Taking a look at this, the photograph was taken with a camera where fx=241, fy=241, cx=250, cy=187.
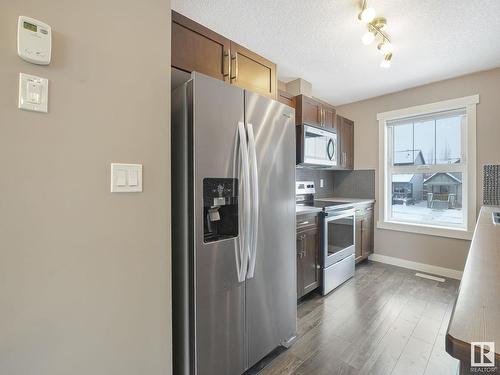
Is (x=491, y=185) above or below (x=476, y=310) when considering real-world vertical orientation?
above

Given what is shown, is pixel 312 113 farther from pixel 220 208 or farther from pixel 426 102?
pixel 220 208

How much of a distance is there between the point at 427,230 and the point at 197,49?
350 centimetres

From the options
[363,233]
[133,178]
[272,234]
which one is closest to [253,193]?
[272,234]

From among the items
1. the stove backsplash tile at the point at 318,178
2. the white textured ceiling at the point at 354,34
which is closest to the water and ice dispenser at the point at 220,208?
the white textured ceiling at the point at 354,34

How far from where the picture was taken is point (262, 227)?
1.54 m

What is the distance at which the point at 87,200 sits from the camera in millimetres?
922

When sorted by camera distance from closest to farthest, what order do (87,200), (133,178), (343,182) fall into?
(87,200)
(133,178)
(343,182)

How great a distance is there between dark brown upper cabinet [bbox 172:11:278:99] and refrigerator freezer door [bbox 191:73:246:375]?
16.5 inches

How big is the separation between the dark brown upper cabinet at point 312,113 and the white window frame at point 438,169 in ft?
3.09

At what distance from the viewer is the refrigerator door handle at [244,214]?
1363 mm

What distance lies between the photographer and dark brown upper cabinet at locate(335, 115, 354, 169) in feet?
11.6

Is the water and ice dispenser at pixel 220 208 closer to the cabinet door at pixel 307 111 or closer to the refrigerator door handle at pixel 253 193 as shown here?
the refrigerator door handle at pixel 253 193

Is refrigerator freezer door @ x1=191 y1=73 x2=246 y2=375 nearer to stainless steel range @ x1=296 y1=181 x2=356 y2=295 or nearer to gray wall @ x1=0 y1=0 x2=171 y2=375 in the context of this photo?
gray wall @ x1=0 y1=0 x2=171 y2=375

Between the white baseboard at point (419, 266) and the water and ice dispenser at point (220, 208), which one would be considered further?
the white baseboard at point (419, 266)
